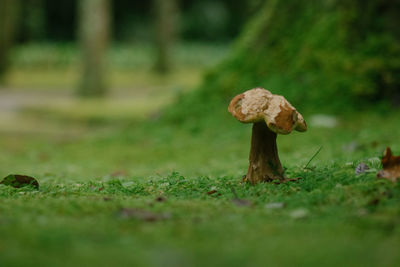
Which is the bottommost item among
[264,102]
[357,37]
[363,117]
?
[363,117]

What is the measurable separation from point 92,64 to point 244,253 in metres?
15.0

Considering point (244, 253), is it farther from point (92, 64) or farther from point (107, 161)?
point (92, 64)

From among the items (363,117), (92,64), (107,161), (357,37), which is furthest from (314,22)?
(92,64)

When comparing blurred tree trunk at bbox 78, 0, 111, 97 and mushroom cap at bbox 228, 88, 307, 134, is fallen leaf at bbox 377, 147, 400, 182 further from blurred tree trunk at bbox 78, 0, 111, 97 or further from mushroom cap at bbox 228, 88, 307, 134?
blurred tree trunk at bbox 78, 0, 111, 97

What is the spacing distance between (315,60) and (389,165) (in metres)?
5.30

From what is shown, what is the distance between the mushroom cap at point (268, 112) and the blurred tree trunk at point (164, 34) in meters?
21.2

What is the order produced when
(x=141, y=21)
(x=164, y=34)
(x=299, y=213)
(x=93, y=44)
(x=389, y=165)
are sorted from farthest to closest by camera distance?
(x=141, y=21) → (x=164, y=34) → (x=93, y=44) → (x=389, y=165) → (x=299, y=213)

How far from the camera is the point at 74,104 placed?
14.9m

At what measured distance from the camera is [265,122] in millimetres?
3541

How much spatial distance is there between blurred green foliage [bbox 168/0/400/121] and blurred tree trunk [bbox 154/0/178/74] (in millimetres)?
14729

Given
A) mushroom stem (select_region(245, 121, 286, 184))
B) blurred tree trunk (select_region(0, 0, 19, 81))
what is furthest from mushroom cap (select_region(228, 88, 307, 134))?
blurred tree trunk (select_region(0, 0, 19, 81))

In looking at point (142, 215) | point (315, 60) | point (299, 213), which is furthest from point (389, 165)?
point (315, 60)

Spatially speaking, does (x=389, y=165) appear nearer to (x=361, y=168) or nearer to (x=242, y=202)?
(x=361, y=168)

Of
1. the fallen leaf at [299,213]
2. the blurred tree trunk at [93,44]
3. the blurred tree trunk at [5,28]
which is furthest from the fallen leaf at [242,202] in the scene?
the blurred tree trunk at [5,28]
